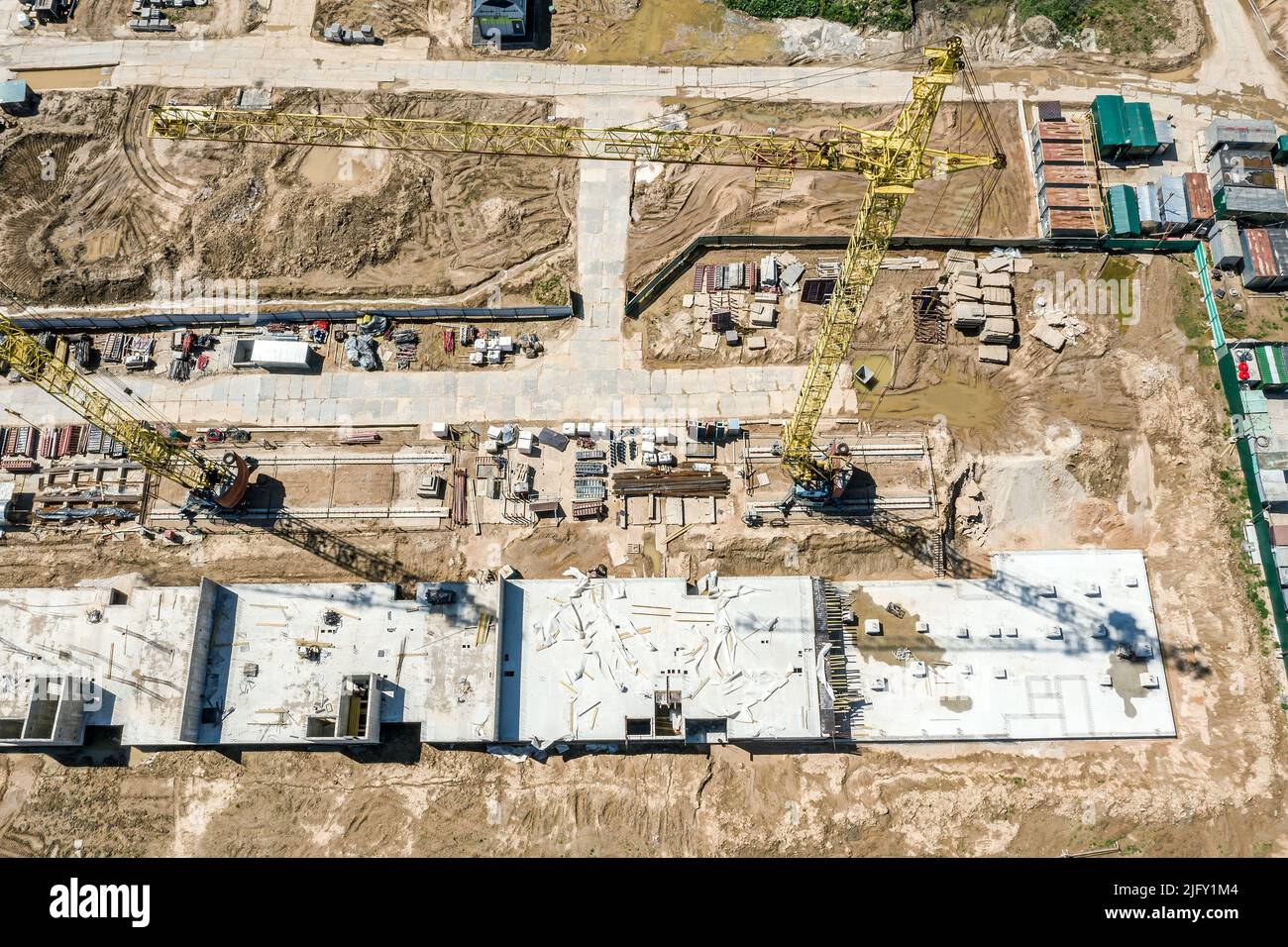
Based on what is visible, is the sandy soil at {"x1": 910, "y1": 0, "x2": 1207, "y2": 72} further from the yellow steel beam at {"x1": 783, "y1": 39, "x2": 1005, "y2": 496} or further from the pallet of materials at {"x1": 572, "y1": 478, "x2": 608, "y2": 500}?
the pallet of materials at {"x1": 572, "y1": 478, "x2": 608, "y2": 500}

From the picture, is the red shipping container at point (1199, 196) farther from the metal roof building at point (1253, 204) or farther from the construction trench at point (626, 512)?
the construction trench at point (626, 512)

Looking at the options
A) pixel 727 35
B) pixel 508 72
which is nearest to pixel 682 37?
pixel 727 35

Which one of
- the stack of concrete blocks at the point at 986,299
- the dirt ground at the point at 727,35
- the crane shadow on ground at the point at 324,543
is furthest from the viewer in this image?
the dirt ground at the point at 727,35

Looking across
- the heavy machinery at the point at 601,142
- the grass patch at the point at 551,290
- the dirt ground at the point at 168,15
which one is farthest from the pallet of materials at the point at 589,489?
the dirt ground at the point at 168,15

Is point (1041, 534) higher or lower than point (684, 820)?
higher

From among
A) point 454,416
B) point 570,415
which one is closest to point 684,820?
point 570,415

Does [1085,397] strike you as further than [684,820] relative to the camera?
Yes

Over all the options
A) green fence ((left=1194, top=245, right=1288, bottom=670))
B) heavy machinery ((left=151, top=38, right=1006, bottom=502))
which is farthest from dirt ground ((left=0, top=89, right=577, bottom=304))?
green fence ((left=1194, top=245, right=1288, bottom=670))

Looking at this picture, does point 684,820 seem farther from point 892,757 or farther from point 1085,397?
point 1085,397
